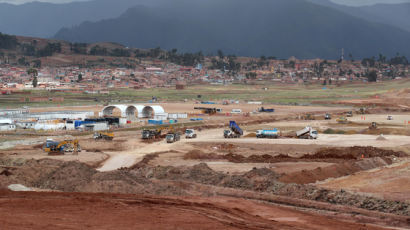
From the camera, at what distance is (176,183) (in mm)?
33656

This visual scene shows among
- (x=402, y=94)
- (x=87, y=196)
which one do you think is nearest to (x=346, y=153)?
(x=87, y=196)

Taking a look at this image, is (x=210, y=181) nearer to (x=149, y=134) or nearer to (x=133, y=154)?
(x=133, y=154)

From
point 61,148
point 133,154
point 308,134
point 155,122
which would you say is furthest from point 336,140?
point 155,122

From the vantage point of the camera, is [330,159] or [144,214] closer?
[144,214]

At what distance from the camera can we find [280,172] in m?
38.1

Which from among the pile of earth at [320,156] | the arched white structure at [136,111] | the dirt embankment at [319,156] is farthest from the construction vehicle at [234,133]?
the arched white structure at [136,111]

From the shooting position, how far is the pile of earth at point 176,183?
28.1m

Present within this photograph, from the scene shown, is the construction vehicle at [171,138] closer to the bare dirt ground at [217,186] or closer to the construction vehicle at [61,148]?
the bare dirt ground at [217,186]

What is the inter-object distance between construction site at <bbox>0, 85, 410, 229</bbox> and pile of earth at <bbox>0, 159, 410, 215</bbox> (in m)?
0.07

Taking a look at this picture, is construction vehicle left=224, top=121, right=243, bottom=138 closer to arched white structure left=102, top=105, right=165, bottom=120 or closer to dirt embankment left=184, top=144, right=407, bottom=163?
dirt embankment left=184, top=144, right=407, bottom=163

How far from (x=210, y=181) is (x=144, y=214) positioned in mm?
11422

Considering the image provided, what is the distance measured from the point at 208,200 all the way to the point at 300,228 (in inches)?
259

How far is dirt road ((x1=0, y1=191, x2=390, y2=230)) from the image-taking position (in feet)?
69.6

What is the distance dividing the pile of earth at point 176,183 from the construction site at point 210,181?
0.07m
